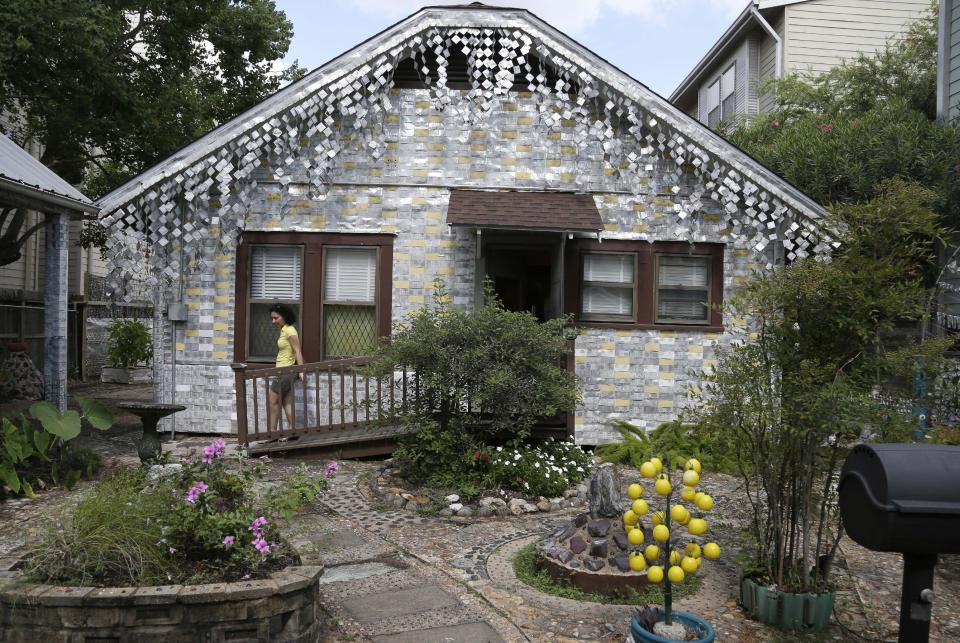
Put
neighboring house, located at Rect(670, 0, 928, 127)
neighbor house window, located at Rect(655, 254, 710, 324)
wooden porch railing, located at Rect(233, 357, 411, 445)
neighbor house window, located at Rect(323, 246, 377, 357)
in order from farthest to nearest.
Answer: neighboring house, located at Rect(670, 0, 928, 127)
neighbor house window, located at Rect(655, 254, 710, 324)
neighbor house window, located at Rect(323, 246, 377, 357)
wooden porch railing, located at Rect(233, 357, 411, 445)

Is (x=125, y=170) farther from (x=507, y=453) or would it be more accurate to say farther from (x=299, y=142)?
(x=507, y=453)

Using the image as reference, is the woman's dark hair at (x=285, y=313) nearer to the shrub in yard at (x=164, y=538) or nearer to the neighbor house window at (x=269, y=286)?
the neighbor house window at (x=269, y=286)

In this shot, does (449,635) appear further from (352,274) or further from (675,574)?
(352,274)

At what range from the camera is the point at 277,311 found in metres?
9.53

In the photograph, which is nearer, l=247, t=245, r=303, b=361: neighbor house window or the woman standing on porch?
the woman standing on porch

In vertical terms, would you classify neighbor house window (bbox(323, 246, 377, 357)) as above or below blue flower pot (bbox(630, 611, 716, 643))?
above

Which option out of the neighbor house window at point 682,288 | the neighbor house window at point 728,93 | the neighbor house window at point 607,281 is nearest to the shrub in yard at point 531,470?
the neighbor house window at point 607,281

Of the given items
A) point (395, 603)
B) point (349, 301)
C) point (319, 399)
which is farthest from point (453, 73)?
point (395, 603)

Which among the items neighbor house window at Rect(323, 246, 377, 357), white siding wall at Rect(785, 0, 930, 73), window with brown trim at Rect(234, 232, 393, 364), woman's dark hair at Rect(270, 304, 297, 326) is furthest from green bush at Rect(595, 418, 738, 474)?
white siding wall at Rect(785, 0, 930, 73)

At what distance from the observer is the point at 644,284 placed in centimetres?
1035

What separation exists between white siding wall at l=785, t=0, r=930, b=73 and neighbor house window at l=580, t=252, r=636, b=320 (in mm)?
10352

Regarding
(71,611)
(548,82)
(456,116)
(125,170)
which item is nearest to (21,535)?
(71,611)

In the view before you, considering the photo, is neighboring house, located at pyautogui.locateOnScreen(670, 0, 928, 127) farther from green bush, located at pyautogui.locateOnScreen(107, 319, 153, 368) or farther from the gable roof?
green bush, located at pyautogui.locateOnScreen(107, 319, 153, 368)

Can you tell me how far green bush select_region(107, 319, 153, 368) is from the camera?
1853 centimetres
